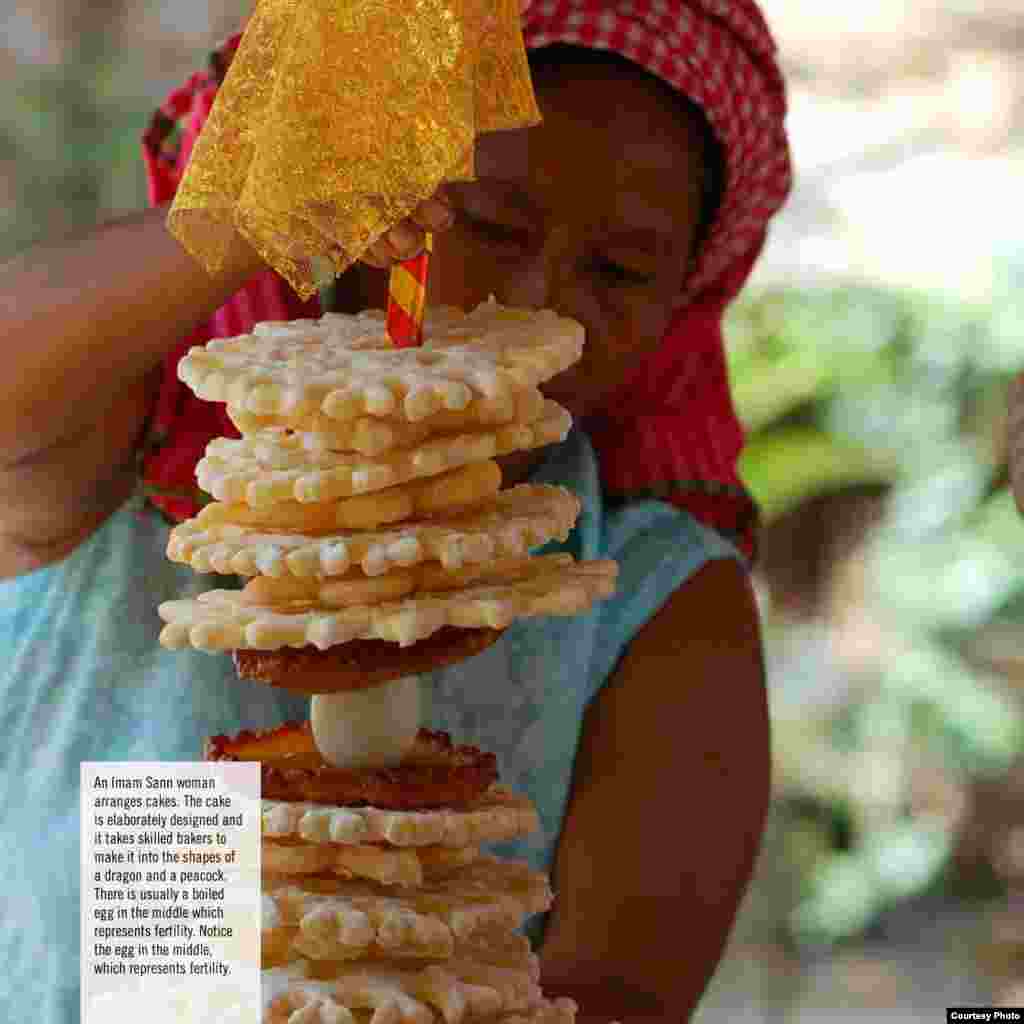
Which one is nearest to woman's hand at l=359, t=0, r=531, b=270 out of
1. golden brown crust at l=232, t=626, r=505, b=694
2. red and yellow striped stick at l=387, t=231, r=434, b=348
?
red and yellow striped stick at l=387, t=231, r=434, b=348

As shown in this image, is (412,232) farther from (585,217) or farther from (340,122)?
(585,217)

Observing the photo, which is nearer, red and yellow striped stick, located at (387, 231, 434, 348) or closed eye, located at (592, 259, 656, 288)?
red and yellow striped stick, located at (387, 231, 434, 348)

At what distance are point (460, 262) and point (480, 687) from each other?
448mm

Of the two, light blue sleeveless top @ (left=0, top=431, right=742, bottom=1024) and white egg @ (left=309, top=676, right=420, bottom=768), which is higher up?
light blue sleeveless top @ (left=0, top=431, right=742, bottom=1024)

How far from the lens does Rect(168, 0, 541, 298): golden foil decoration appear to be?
859 mm

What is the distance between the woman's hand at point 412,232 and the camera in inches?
34.8

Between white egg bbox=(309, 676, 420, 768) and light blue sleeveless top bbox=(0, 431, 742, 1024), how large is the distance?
1.71 feet

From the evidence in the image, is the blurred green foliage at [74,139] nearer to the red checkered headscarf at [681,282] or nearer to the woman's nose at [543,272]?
the red checkered headscarf at [681,282]

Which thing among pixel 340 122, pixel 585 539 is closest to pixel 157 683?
pixel 585 539

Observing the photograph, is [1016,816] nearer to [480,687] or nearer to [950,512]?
[950,512]

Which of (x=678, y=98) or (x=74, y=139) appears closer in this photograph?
(x=678, y=98)

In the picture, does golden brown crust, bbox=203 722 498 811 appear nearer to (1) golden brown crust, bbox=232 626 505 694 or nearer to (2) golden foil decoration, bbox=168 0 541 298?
(1) golden brown crust, bbox=232 626 505 694

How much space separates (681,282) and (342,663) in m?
0.70

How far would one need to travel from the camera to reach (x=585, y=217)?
1.26 m
